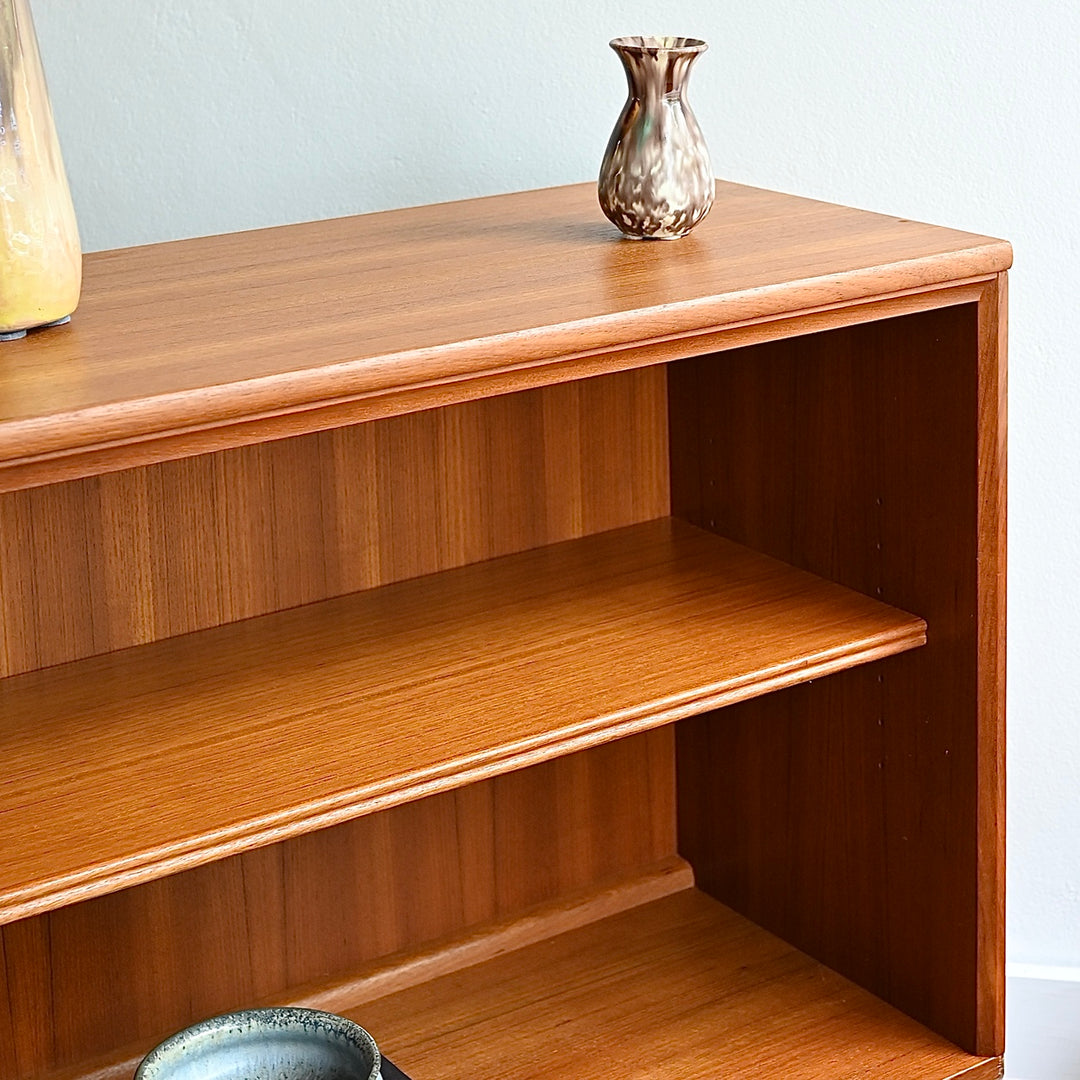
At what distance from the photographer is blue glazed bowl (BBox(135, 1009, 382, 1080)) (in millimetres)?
1257

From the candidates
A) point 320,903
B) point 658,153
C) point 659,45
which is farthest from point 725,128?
point 320,903

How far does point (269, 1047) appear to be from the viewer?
4.21 ft

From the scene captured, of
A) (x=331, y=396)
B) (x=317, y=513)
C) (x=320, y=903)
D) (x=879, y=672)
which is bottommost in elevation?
(x=320, y=903)

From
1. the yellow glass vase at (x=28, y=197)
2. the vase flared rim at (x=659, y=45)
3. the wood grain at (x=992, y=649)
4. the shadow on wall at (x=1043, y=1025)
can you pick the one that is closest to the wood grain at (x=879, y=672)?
the wood grain at (x=992, y=649)

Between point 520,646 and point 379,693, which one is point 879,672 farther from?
point 379,693

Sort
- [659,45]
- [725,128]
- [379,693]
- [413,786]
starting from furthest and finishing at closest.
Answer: [725,128] → [659,45] → [379,693] → [413,786]

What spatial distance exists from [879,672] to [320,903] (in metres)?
0.56

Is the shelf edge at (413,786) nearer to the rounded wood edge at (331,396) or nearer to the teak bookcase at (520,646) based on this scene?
the teak bookcase at (520,646)

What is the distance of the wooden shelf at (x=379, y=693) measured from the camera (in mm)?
1099

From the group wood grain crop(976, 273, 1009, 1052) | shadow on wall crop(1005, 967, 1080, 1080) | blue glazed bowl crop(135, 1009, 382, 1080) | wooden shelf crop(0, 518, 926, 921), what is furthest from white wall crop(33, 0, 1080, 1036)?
blue glazed bowl crop(135, 1009, 382, 1080)

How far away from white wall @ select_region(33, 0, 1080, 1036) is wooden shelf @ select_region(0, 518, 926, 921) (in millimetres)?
376

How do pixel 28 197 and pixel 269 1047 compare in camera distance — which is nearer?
pixel 28 197

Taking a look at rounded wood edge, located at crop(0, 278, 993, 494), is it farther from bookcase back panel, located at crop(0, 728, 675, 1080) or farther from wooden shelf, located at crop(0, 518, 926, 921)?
bookcase back panel, located at crop(0, 728, 675, 1080)

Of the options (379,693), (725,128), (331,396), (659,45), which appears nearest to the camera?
(331,396)
